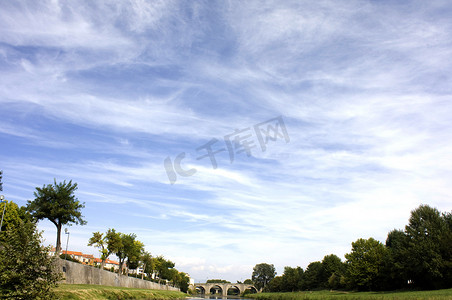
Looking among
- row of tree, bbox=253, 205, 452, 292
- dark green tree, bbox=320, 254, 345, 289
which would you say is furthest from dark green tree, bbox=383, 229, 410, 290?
dark green tree, bbox=320, 254, 345, 289

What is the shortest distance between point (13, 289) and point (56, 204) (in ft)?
119

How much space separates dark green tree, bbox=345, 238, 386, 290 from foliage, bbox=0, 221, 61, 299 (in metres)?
78.3

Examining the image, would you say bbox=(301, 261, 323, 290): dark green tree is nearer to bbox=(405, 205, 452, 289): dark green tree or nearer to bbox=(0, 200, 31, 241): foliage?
bbox=(405, 205, 452, 289): dark green tree

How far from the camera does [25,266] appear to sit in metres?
21.7

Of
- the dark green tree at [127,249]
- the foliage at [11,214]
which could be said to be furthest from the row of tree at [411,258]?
the foliage at [11,214]

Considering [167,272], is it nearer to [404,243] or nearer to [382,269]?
[382,269]

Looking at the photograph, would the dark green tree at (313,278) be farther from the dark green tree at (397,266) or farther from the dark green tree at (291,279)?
the dark green tree at (397,266)

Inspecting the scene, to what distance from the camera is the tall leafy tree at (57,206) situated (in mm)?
54406

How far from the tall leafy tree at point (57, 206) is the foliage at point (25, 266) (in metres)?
34.6

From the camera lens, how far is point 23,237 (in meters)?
22.0

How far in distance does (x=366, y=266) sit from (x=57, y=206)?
234 feet

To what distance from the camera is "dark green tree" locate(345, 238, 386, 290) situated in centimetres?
8181

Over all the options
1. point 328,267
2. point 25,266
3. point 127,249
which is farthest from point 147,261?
point 25,266

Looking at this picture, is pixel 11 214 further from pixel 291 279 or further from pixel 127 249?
pixel 291 279
